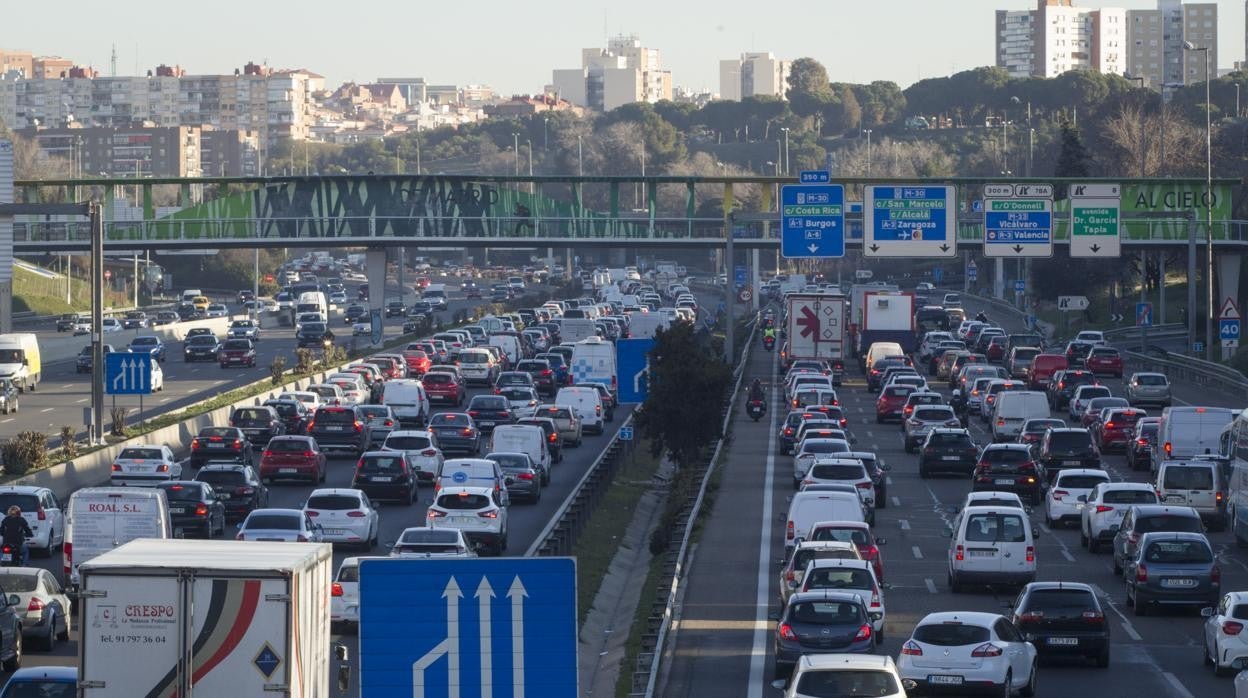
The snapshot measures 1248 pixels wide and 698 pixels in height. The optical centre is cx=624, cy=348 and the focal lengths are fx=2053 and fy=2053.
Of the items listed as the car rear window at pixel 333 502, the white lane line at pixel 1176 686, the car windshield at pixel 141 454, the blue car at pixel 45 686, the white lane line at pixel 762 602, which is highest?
the blue car at pixel 45 686

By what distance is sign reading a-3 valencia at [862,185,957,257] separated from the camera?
57.2 metres

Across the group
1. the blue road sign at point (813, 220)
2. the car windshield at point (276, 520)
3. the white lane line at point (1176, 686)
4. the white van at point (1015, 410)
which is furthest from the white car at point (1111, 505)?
the blue road sign at point (813, 220)

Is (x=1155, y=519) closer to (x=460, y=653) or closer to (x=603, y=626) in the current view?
(x=603, y=626)

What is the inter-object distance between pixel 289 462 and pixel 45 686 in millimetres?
25703

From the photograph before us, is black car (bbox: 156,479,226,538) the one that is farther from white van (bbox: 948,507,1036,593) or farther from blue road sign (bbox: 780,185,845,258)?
blue road sign (bbox: 780,185,845,258)

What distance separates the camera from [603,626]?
1233 inches

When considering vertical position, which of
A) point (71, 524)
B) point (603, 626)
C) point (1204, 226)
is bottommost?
point (603, 626)

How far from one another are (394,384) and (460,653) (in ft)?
155

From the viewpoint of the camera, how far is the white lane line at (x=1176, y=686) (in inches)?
878

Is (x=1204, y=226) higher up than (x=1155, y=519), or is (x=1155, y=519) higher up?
(x=1204, y=226)

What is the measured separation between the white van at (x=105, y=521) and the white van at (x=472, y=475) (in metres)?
9.41

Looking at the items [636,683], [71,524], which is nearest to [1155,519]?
[636,683]

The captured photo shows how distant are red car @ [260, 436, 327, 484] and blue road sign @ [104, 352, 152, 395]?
9.68 meters

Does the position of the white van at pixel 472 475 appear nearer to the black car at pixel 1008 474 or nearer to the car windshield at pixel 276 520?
the car windshield at pixel 276 520
